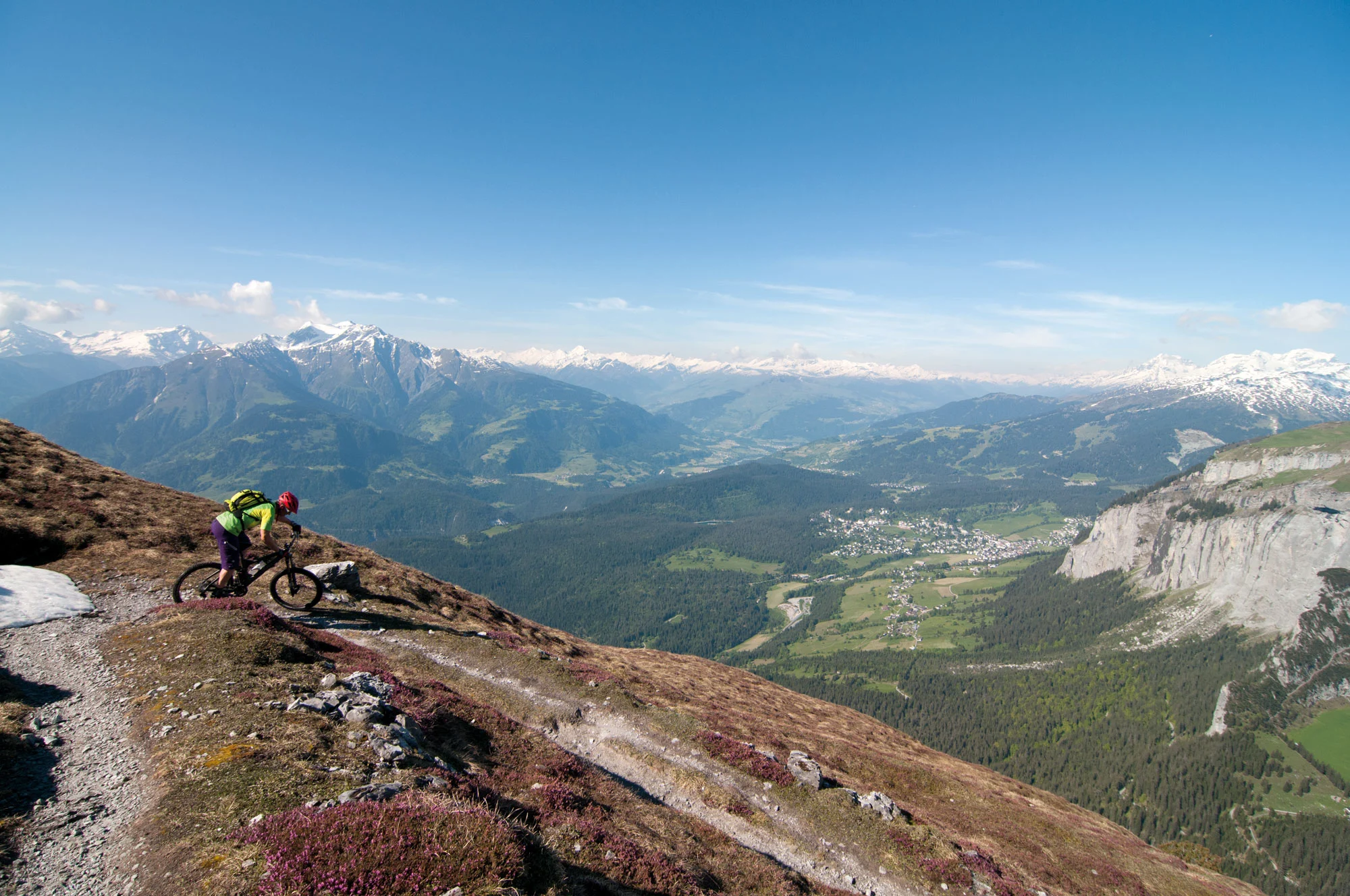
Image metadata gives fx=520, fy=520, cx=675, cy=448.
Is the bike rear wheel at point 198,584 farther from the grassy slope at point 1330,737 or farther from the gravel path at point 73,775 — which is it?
the grassy slope at point 1330,737

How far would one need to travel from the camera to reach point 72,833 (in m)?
9.26

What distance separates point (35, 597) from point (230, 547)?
656 centimetres

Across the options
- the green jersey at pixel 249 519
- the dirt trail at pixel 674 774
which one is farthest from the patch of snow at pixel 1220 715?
the green jersey at pixel 249 519

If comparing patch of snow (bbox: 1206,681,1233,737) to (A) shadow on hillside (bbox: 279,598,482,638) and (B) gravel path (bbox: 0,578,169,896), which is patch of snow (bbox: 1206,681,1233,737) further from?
(B) gravel path (bbox: 0,578,169,896)

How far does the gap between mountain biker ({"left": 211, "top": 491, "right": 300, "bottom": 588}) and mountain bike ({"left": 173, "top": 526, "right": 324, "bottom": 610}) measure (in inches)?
34.0

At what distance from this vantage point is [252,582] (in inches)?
992

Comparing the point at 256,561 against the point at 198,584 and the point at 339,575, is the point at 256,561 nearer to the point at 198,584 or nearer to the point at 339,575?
the point at 198,584

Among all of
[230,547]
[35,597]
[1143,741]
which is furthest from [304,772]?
[1143,741]

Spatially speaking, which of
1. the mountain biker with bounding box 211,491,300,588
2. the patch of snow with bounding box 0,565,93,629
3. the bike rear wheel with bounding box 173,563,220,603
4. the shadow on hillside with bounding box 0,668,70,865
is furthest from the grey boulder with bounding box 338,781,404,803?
the patch of snow with bounding box 0,565,93,629

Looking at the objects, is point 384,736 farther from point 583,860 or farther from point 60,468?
point 60,468

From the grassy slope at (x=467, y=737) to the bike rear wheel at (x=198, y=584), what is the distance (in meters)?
2.07

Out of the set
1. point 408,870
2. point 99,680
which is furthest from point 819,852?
point 99,680

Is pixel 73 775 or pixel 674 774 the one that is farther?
pixel 674 774

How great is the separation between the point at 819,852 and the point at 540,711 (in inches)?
534
